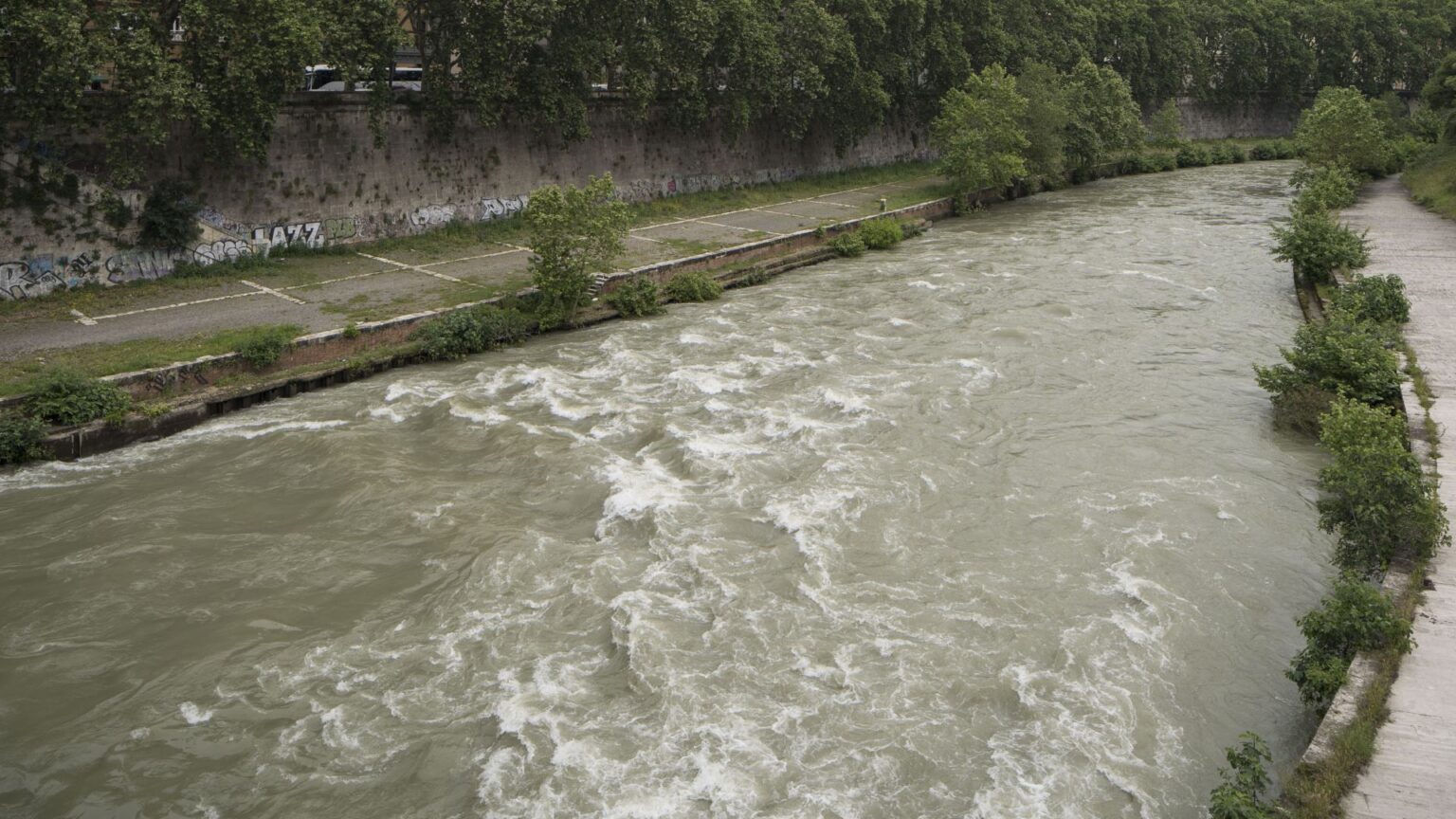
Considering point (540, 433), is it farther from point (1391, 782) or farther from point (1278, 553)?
point (1391, 782)

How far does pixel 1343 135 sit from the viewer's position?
1547 inches

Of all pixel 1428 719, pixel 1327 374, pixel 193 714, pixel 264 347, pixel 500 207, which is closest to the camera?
pixel 1428 719

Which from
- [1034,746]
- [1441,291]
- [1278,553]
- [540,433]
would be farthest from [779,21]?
[1034,746]

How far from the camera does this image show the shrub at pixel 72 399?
1516 centimetres

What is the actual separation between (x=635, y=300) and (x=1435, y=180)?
30.1 m

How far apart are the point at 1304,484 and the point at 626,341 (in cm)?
1145

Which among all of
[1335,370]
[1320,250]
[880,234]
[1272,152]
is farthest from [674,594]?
[1272,152]

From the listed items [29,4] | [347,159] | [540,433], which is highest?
[29,4]

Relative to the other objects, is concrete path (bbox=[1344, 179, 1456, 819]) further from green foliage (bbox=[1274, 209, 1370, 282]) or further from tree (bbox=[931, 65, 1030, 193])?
tree (bbox=[931, 65, 1030, 193])

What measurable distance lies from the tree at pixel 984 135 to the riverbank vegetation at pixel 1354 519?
13.7m

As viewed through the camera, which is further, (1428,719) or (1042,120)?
(1042,120)

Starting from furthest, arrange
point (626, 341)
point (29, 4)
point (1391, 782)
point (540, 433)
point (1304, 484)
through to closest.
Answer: point (626, 341) → point (29, 4) → point (540, 433) → point (1304, 484) → point (1391, 782)

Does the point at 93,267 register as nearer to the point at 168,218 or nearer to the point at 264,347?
the point at 168,218

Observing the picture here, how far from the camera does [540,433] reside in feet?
52.7
